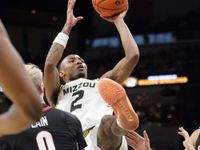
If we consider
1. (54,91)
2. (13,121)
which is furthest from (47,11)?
(13,121)

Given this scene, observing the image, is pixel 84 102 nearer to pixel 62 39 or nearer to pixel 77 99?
pixel 77 99

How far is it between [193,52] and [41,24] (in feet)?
15.0

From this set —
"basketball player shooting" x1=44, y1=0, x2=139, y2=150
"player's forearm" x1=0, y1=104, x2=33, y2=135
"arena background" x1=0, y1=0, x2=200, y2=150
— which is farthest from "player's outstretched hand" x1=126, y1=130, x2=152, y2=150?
"arena background" x1=0, y1=0, x2=200, y2=150

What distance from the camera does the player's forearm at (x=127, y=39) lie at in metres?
3.38

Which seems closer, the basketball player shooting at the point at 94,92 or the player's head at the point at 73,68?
the basketball player shooting at the point at 94,92

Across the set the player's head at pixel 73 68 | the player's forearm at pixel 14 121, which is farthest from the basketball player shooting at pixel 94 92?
the player's forearm at pixel 14 121

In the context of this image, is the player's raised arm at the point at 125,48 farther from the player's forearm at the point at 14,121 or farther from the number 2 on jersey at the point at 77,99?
the player's forearm at the point at 14,121

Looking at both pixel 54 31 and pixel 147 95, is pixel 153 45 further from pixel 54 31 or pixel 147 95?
pixel 54 31

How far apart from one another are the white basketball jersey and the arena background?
27.0ft

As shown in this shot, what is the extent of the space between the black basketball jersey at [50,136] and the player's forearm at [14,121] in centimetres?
112

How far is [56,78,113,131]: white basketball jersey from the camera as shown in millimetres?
4004

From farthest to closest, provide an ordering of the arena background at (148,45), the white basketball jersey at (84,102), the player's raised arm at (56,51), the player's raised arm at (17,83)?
the arena background at (148,45), the white basketball jersey at (84,102), the player's raised arm at (56,51), the player's raised arm at (17,83)

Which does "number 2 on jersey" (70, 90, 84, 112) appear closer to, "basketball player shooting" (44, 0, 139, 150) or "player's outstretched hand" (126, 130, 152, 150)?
"basketball player shooting" (44, 0, 139, 150)

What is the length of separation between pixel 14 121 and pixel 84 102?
2802 mm
